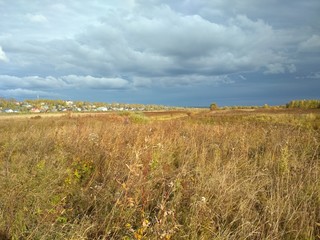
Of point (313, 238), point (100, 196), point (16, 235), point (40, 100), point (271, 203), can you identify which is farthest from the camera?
point (40, 100)

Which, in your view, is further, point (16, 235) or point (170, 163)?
point (170, 163)

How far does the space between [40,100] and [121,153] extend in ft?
508

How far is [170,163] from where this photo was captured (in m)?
5.86

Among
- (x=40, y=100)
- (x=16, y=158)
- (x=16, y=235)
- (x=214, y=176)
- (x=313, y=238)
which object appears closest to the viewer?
(x=16, y=235)

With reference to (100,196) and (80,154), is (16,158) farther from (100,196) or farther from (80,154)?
(100,196)

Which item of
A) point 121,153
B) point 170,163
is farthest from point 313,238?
point 121,153

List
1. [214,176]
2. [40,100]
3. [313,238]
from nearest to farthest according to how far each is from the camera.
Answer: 1. [313,238]
2. [214,176]
3. [40,100]

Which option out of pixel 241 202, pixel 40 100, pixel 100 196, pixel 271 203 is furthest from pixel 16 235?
pixel 40 100

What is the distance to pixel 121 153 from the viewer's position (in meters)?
5.61

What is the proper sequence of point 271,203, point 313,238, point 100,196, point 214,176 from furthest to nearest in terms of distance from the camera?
point 214,176
point 100,196
point 271,203
point 313,238

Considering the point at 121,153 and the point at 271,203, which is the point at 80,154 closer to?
the point at 121,153

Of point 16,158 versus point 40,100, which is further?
point 40,100

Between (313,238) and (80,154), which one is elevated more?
(80,154)

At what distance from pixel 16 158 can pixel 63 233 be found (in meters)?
3.48
